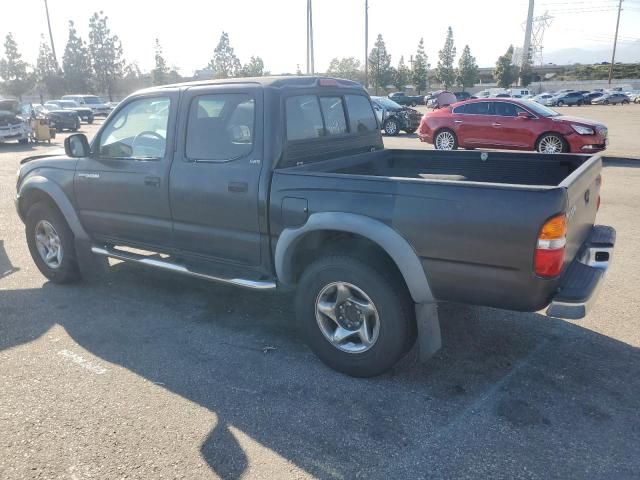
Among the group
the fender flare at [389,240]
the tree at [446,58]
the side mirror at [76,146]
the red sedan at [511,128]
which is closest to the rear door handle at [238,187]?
the fender flare at [389,240]

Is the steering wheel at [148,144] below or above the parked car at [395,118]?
above

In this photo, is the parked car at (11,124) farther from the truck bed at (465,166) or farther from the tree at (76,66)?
the tree at (76,66)

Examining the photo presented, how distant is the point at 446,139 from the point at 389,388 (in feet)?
42.1

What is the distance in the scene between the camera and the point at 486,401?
3.30 meters

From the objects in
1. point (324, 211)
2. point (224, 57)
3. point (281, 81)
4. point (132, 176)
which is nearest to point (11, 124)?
point (132, 176)

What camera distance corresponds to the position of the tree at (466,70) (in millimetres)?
84438

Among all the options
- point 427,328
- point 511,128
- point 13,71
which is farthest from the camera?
point 13,71

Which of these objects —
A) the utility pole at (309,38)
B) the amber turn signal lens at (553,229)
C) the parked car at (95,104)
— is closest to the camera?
the amber turn signal lens at (553,229)

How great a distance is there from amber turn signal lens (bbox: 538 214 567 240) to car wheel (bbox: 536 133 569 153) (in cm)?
1137

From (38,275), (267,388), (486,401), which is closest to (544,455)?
(486,401)

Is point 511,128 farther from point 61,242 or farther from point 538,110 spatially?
point 61,242

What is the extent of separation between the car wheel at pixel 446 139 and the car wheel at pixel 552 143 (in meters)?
2.55

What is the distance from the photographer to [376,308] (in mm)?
3363

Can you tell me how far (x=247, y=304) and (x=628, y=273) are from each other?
386cm
